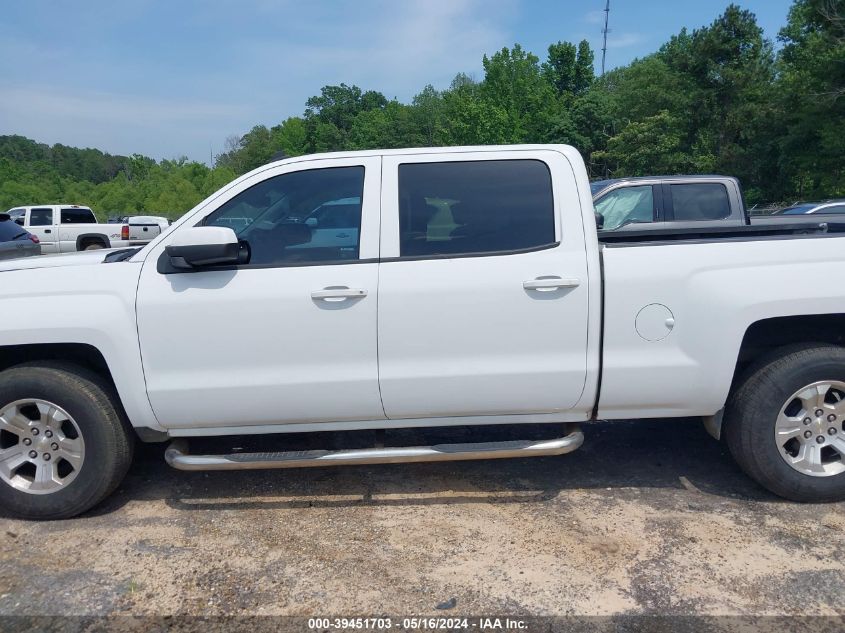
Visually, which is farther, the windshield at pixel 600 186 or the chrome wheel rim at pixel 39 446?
the windshield at pixel 600 186

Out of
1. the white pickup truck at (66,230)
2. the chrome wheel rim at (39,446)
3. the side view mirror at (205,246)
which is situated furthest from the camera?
the white pickup truck at (66,230)

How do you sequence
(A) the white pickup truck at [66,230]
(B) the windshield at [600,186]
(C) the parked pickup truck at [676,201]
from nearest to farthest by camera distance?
(C) the parked pickup truck at [676,201] < (B) the windshield at [600,186] < (A) the white pickup truck at [66,230]

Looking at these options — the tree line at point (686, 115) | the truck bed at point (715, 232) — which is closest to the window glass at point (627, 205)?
the truck bed at point (715, 232)

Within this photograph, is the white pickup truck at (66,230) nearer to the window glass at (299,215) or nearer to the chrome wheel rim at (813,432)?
the window glass at (299,215)

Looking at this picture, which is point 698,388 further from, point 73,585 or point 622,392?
point 73,585

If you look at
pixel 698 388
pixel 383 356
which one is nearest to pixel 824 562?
pixel 698 388

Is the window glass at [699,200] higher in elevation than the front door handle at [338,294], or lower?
higher

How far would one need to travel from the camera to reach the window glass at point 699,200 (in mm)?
8547

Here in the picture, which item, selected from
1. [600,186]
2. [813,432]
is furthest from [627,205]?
[813,432]

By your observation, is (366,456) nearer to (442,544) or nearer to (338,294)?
(442,544)

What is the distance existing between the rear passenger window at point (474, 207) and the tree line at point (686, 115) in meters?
27.7

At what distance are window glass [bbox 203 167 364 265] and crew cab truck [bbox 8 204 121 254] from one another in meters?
18.3

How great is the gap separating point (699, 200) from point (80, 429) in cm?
787

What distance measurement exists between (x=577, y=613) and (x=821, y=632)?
0.92m
